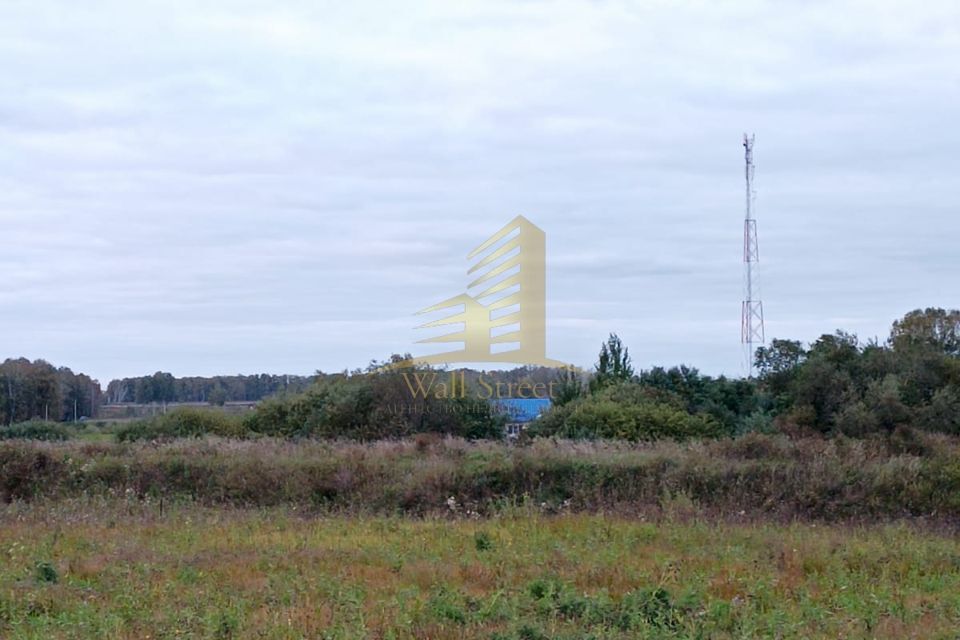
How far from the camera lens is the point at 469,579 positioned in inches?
403

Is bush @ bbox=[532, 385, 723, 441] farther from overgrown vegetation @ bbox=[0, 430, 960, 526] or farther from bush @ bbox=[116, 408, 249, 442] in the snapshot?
bush @ bbox=[116, 408, 249, 442]

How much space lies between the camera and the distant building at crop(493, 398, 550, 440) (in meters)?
32.3

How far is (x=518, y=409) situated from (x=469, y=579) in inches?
958

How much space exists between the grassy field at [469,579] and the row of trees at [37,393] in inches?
1167

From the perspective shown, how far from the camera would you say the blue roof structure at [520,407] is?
3322 cm

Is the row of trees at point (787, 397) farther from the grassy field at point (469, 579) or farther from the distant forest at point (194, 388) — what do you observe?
the distant forest at point (194, 388)

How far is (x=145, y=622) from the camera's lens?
26.8 feet

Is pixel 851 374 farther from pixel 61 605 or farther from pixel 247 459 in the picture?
pixel 61 605

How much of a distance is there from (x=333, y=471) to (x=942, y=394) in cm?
1753

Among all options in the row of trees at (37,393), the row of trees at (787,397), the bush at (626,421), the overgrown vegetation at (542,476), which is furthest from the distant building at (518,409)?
the row of trees at (37,393)

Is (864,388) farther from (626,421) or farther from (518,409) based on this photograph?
(518,409)

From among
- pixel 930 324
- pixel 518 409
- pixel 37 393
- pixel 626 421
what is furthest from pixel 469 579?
pixel 930 324

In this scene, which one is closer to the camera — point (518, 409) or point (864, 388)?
point (864, 388)

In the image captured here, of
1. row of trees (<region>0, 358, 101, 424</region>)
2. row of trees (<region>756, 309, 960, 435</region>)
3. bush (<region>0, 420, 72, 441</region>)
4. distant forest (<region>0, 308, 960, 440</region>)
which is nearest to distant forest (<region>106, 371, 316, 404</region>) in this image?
row of trees (<region>0, 358, 101, 424</region>)
